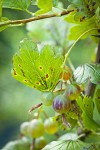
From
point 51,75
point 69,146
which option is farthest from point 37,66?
point 69,146

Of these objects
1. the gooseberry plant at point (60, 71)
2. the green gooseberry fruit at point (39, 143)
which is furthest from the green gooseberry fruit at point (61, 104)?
the green gooseberry fruit at point (39, 143)

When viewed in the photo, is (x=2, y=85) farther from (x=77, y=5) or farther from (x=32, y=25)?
(x=77, y=5)

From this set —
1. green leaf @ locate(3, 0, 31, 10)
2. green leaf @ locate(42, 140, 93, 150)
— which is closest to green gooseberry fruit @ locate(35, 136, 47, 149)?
green leaf @ locate(42, 140, 93, 150)

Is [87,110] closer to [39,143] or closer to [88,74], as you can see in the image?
[88,74]

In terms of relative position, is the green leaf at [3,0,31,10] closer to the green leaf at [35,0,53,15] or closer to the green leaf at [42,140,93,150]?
the green leaf at [35,0,53,15]

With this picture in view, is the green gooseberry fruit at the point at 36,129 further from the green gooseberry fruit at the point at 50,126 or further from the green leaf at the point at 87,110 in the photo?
the green leaf at the point at 87,110

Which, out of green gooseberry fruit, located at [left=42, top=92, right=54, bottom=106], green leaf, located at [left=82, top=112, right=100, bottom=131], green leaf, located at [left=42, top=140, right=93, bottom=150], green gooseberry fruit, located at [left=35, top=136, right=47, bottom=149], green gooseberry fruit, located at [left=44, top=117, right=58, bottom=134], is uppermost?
green gooseberry fruit, located at [left=42, top=92, right=54, bottom=106]

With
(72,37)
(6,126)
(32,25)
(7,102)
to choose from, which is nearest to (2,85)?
(7,102)
